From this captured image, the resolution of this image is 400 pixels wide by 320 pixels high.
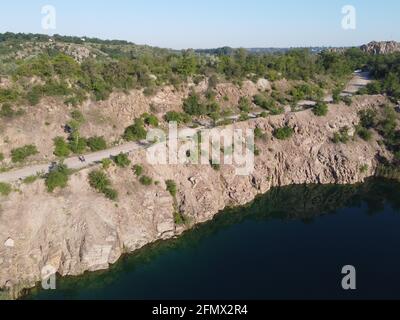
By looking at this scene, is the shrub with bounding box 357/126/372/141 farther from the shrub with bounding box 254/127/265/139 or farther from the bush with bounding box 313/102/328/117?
the shrub with bounding box 254/127/265/139

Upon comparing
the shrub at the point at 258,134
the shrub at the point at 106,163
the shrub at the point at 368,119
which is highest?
the shrub at the point at 368,119

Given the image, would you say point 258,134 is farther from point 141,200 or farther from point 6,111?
point 6,111

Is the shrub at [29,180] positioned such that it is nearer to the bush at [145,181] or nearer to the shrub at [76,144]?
the shrub at [76,144]

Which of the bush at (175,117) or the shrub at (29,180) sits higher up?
the bush at (175,117)

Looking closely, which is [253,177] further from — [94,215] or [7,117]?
[7,117]

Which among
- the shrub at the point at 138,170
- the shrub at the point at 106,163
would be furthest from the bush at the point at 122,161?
the shrub at the point at 106,163
